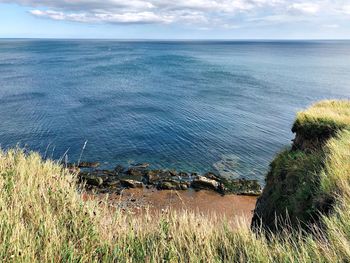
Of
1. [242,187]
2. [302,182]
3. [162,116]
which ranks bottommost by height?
[242,187]

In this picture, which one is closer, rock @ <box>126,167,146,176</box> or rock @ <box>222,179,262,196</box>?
rock @ <box>222,179,262,196</box>

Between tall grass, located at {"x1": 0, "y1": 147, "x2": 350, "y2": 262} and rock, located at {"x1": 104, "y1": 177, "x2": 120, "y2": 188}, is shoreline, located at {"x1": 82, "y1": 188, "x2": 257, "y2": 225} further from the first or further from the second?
tall grass, located at {"x1": 0, "y1": 147, "x2": 350, "y2": 262}

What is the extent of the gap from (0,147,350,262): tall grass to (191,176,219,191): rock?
72.9ft

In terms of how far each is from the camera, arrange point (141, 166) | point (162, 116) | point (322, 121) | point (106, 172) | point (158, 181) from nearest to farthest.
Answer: point (322, 121) → point (158, 181) → point (106, 172) → point (141, 166) → point (162, 116)

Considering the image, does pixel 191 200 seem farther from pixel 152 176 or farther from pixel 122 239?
pixel 122 239

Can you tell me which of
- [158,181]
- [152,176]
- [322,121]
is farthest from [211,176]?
[322,121]

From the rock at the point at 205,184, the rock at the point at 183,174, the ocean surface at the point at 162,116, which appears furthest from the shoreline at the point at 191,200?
the ocean surface at the point at 162,116

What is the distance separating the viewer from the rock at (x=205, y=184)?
29258mm

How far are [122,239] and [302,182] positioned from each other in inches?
306

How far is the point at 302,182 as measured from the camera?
1120 cm

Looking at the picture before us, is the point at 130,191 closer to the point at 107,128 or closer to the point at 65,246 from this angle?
the point at 107,128

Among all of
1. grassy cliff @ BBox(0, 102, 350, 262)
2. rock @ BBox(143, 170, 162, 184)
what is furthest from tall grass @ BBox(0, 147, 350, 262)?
rock @ BBox(143, 170, 162, 184)

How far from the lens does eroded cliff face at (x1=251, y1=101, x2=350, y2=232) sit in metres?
9.08

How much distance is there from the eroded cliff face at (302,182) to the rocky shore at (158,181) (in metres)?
13.4
